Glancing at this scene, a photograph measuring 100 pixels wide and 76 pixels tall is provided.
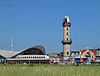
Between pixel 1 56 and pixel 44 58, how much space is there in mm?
23150

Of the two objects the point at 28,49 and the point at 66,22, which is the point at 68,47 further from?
the point at 28,49

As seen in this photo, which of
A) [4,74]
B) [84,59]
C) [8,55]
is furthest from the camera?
[8,55]

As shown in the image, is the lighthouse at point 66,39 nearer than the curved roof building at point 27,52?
Yes

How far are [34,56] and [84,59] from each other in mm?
36211

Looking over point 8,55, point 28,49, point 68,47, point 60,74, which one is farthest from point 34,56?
point 60,74

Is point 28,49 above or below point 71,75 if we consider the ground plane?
above

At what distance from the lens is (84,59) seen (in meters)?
91.4

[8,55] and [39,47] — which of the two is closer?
[8,55]

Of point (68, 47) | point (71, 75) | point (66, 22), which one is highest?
point (66, 22)

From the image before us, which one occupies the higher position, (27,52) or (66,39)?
(66,39)

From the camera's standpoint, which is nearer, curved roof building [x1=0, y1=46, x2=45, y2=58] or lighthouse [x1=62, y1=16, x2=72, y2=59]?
lighthouse [x1=62, y1=16, x2=72, y2=59]

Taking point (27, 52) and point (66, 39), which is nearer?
point (66, 39)

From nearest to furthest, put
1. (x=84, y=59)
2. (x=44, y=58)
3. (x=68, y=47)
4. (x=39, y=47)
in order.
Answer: (x=84, y=59) < (x=68, y=47) < (x=44, y=58) < (x=39, y=47)

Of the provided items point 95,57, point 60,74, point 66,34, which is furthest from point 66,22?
point 60,74
